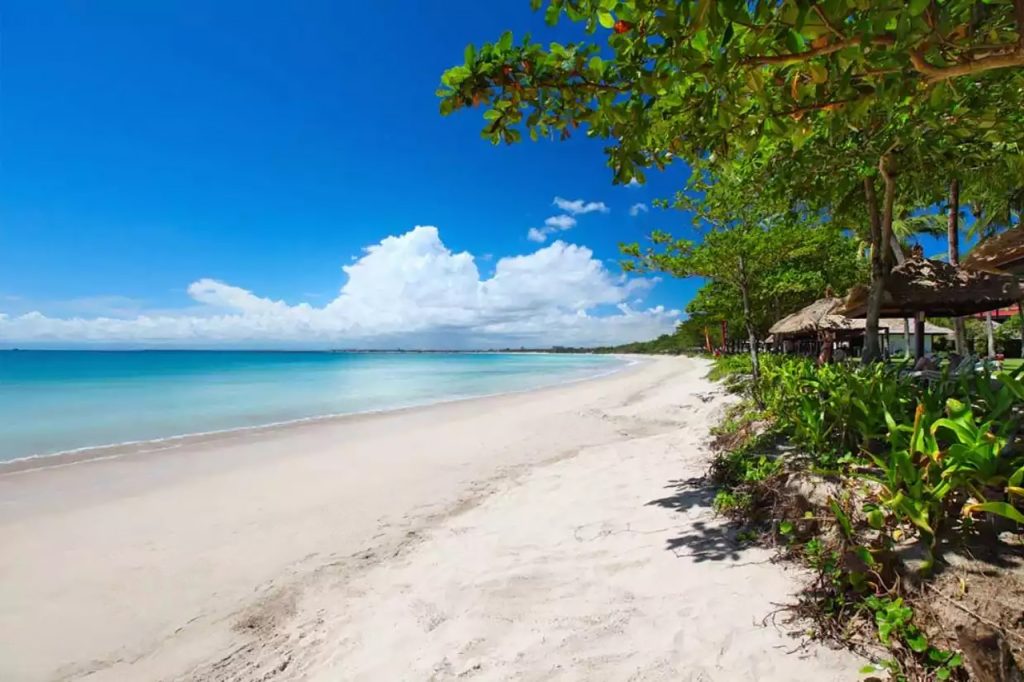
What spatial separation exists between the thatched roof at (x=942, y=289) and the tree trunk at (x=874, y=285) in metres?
0.48

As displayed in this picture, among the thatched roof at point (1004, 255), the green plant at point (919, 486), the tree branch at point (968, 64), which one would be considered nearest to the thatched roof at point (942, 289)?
the thatched roof at point (1004, 255)

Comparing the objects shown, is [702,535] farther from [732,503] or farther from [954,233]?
[954,233]

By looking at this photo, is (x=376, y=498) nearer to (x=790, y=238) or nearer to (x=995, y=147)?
(x=995, y=147)

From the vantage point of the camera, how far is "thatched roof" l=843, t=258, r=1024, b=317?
750 cm

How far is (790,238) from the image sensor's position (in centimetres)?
1123

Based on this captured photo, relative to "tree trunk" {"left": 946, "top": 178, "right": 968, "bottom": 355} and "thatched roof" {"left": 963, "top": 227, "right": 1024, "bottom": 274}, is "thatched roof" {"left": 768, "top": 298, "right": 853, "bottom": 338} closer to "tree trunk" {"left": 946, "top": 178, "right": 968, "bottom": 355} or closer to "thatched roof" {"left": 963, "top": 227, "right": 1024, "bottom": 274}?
"tree trunk" {"left": 946, "top": 178, "right": 968, "bottom": 355}

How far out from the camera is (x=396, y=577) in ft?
13.5

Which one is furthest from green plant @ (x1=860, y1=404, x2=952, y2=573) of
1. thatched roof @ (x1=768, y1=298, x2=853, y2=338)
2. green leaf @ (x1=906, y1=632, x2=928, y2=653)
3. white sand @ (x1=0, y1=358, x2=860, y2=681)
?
thatched roof @ (x1=768, y1=298, x2=853, y2=338)

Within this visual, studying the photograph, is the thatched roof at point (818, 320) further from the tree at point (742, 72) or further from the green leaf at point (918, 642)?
the green leaf at point (918, 642)

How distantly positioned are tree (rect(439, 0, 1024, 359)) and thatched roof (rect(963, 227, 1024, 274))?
101 centimetres

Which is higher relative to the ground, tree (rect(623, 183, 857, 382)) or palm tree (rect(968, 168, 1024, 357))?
palm tree (rect(968, 168, 1024, 357))

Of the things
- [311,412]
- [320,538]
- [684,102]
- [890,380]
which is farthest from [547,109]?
[311,412]

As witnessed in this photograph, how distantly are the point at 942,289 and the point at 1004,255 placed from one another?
158 inches

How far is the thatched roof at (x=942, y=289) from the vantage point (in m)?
7.50
